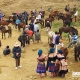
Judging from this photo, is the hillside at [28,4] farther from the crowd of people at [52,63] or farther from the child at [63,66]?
the child at [63,66]

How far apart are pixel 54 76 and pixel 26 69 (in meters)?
1.92

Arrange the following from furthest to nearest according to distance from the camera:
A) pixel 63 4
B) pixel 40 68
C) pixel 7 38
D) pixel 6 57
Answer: pixel 63 4 < pixel 7 38 < pixel 6 57 < pixel 40 68

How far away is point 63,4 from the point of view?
34000mm

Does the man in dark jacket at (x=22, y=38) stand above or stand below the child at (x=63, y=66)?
above

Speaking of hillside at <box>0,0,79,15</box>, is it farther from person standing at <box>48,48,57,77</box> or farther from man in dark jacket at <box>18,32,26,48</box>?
person standing at <box>48,48,57,77</box>

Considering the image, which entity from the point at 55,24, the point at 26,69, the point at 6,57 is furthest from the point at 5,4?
the point at 26,69

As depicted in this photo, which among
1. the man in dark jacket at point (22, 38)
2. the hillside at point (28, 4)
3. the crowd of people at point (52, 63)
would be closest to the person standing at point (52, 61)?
the crowd of people at point (52, 63)

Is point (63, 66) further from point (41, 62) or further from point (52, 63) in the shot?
point (41, 62)

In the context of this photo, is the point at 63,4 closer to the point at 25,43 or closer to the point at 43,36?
the point at 43,36

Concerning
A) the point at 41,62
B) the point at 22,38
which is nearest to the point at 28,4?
the point at 22,38

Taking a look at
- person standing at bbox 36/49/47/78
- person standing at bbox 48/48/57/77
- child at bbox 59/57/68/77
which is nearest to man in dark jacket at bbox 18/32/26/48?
person standing at bbox 36/49/47/78

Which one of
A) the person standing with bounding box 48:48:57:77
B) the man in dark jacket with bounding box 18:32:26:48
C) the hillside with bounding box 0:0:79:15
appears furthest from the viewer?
the hillside with bounding box 0:0:79:15

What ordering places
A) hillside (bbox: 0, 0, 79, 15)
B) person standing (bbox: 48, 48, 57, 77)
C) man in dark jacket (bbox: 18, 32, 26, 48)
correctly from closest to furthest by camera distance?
person standing (bbox: 48, 48, 57, 77)
man in dark jacket (bbox: 18, 32, 26, 48)
hillside (bbox: 0, 0, 79, 15)

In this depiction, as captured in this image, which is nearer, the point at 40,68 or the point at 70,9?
the point at 40,68
